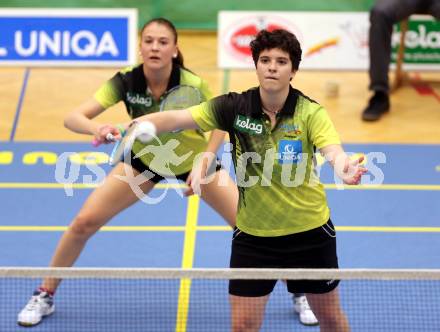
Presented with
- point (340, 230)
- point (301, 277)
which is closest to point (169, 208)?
point (340, 230)

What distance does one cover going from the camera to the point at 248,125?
5359 mm

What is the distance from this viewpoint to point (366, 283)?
288 inches

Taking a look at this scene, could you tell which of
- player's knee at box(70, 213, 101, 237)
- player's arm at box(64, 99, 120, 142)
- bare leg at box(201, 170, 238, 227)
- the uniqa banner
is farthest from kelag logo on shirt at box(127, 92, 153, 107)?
the uniqa banner

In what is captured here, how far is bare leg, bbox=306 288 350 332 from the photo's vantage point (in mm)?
5465

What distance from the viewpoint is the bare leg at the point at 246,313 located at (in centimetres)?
536

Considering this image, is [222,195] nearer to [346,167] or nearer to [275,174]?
[275,174]

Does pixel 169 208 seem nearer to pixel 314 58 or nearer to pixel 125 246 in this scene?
pixel 125 246

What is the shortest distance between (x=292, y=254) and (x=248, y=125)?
75 centimetres

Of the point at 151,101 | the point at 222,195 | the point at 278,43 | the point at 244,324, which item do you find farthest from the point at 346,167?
the point at 151,101

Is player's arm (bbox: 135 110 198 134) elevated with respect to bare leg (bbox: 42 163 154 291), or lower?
elevated

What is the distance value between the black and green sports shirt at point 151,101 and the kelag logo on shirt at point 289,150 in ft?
4.72

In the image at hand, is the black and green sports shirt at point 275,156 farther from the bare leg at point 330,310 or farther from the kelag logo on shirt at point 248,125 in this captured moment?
the bare leg at point 330,310

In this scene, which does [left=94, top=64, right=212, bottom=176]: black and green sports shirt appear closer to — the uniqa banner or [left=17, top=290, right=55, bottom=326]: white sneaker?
[left=17, top=290, right=55, bottom=326]: white sneaker

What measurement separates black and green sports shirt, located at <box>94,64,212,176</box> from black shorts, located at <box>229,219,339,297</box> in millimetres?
1395
